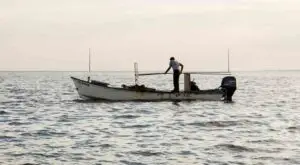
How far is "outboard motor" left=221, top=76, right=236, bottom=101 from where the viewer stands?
34312mm

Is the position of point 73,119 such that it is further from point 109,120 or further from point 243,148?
point 243,148

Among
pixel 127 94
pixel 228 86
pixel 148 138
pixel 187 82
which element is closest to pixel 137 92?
pixel 127 94

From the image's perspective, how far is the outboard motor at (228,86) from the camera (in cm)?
3431

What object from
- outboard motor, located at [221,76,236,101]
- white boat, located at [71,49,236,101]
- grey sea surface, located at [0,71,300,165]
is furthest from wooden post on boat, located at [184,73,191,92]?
grey sea surface, located at [0,71,300,165]

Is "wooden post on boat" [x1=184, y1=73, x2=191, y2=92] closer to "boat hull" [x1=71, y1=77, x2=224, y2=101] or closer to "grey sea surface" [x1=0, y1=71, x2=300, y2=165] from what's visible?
"boat hull" [x1=71, y1=77, x2=224, y2=101]

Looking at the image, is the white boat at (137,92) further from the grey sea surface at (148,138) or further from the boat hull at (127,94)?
the grey sea surface at (148,138)

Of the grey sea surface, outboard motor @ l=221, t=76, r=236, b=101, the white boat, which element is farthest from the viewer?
outboard motor @ l=221, t=76, r=236, b=101

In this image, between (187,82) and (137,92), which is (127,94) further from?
(187,82)

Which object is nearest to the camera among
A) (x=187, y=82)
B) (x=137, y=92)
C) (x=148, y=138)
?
(x=148, y=138)

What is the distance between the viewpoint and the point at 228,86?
34719 mm

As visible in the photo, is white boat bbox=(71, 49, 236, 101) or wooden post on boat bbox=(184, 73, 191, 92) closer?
white boat bbox=(71, 49, 236, 101)

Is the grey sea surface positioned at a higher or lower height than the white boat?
lower

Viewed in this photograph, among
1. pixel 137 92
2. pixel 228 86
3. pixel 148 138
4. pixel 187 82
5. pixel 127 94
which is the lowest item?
pixel 148 138

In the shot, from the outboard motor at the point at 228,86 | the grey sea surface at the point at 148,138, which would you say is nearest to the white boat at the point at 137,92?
the outboard motor at the point at 228,86
